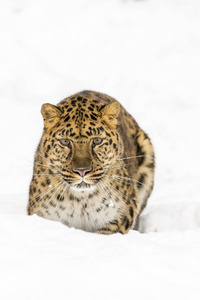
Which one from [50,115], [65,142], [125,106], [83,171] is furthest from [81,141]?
[125,106]

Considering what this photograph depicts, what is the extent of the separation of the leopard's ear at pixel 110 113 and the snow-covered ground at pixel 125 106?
119 cm

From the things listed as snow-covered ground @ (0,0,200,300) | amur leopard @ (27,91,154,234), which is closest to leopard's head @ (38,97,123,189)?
amur leopard @ (27,91,154,234)

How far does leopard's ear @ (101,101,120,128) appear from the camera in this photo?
6.65m

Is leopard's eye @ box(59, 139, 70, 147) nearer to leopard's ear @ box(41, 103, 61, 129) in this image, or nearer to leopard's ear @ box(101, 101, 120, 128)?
leopard's ear @ box(41, 103, 61, 129)

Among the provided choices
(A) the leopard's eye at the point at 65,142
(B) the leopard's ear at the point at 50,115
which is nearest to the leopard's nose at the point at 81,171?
(A) the leopard's eye at the point at 65,142

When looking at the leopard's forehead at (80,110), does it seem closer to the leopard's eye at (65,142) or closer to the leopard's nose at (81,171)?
the leopard's eye at (65,142)

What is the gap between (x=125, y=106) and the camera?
12695mm

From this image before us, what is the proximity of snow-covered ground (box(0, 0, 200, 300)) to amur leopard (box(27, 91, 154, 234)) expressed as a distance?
0.39 meters

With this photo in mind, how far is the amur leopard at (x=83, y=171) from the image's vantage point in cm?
636

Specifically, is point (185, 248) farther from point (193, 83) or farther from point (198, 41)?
point (198, 41)

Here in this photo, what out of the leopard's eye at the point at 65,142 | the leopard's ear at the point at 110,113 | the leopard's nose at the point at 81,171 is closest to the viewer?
the leopard's nose at the point at 81,171

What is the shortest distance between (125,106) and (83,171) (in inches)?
260

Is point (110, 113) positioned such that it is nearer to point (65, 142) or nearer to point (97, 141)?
point (97, 141)

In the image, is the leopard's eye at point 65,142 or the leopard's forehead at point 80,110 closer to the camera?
the leopard's eye at point 65,142
